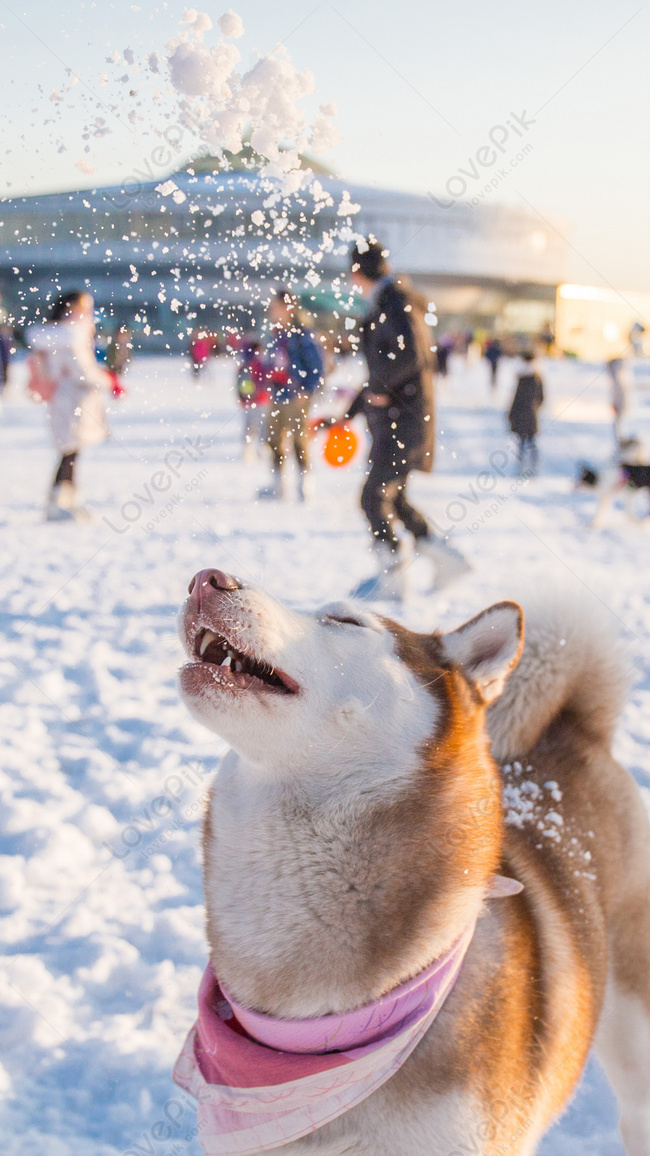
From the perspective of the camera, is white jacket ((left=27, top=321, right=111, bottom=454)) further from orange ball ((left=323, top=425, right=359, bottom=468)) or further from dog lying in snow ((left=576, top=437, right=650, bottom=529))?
dog lying in snow ((left=576, top=437, right=650, bottom=529))

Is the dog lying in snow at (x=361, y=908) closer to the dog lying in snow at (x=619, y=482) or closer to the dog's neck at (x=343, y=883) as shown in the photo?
the dog's neck at (x=343, y=883)

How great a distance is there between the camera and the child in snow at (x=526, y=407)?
1297 centimetres

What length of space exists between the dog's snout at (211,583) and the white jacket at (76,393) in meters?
6.30

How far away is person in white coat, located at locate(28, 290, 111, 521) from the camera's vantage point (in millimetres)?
7109

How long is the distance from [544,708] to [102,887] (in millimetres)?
1626

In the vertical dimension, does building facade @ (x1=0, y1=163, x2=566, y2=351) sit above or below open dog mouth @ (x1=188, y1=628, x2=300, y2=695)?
above

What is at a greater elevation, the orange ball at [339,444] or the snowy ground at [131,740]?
the orange ball at [339,444]

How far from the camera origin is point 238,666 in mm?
1525

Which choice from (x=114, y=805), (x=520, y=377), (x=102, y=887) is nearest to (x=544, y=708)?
(x=102, y=887)

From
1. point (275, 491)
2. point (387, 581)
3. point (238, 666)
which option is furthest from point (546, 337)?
point (238, 666)

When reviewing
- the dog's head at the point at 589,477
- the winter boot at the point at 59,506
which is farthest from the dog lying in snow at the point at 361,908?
the dog's head at the point at 589,477

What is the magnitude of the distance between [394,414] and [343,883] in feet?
13.7

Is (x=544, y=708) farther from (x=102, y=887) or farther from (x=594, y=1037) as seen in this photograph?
(x=102, y=887)

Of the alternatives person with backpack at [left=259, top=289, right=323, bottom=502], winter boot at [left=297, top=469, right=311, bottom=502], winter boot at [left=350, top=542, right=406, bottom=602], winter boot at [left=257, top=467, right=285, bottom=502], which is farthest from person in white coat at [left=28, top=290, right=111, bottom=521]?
winter boot at [left=350, top=542, right=406, bottom=602]
